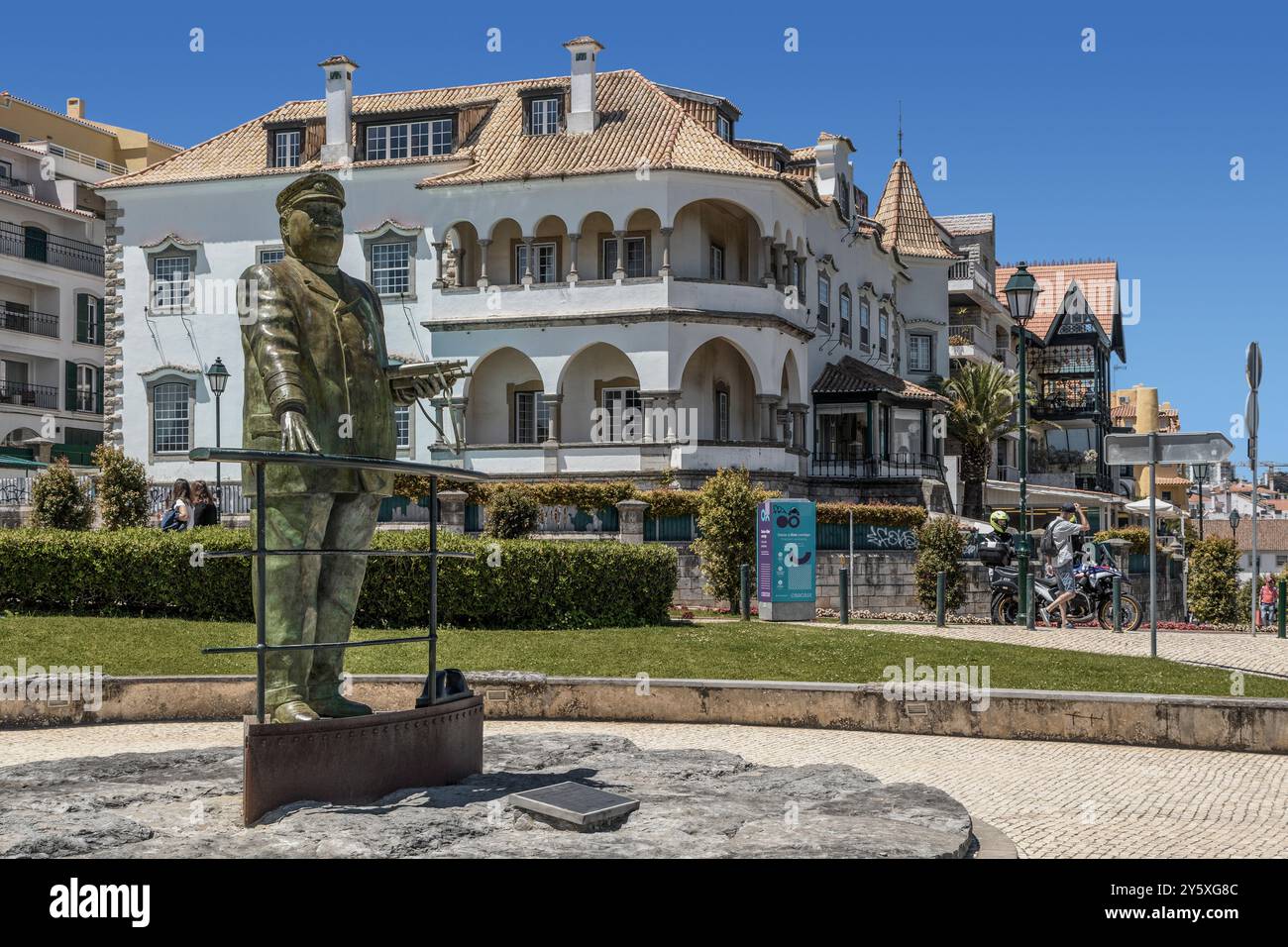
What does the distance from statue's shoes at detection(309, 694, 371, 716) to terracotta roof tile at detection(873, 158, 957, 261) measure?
48076 millimetres

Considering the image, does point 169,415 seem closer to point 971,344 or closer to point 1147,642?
point 1147,642

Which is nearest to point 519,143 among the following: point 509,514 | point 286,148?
point 286,148

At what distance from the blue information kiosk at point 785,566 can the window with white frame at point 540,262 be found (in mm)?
17571

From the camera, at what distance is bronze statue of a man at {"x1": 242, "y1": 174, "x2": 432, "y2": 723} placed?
811cm

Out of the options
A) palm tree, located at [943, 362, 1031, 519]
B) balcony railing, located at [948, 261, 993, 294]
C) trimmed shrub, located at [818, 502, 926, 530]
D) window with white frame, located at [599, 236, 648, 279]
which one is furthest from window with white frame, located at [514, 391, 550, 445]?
balcony railing, located at [948, 261, 993, 294]

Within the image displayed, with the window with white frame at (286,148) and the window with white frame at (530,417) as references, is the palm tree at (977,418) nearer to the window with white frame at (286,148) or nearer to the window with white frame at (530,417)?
the window with white frame at (530,417)

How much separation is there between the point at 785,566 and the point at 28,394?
37962 millimetres

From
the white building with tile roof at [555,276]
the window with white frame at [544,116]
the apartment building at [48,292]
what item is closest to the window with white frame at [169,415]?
the white building with tile roof at [555,276]

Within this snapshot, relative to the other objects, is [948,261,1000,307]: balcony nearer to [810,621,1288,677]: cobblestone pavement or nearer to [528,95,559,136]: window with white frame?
[528,95,559,136]: window with white frame

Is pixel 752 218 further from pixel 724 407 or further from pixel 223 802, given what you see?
pixel 223 802

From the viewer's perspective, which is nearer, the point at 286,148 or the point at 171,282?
the point at 171,282

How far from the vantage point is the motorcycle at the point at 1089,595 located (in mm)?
22328

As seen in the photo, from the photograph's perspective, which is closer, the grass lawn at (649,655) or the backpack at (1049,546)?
the grass lawn at (649,655)

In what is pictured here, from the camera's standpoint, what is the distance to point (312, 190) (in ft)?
28.2
